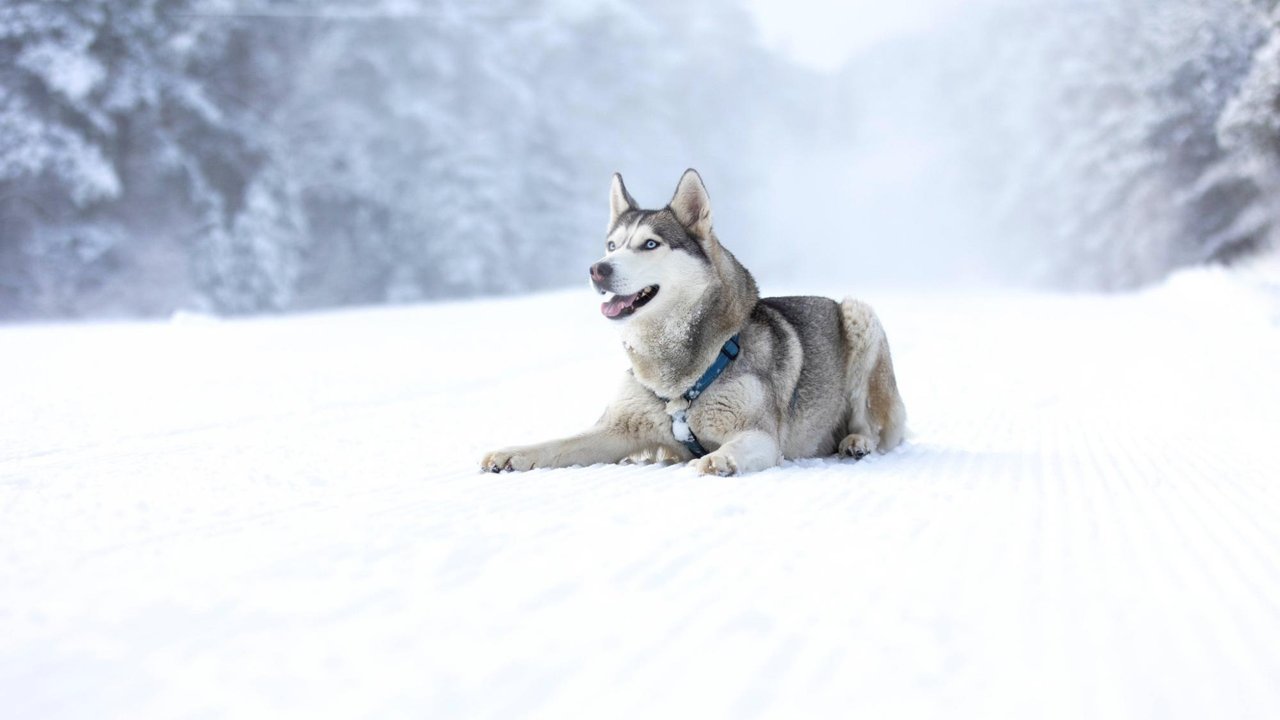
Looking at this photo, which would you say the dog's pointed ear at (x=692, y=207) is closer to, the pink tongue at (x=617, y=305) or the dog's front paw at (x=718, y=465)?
the pink tongue at (x=617, y=305)

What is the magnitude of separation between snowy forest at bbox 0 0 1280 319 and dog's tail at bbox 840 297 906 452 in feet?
53.2

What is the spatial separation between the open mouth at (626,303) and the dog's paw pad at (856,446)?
4.14 feet

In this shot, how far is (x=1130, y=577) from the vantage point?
200 centimetres

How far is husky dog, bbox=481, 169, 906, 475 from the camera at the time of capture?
12.2 feet

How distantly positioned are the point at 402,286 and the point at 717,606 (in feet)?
89.6

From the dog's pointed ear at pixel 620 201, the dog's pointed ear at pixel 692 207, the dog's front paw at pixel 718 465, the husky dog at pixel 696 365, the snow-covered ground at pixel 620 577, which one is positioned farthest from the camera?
the dog's pointed ear at pixel 620 201

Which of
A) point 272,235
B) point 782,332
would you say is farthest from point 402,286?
point 782,332

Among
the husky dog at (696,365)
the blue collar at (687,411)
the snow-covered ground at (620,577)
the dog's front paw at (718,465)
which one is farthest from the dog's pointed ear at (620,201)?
the dog's front paw at (718,465)

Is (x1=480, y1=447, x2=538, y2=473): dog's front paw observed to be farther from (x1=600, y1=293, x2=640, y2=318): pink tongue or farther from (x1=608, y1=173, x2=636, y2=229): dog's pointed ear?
(x1=608, y1=173, x2=636, y2=229): dog's pointed ear

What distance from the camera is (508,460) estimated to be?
3.52 meters

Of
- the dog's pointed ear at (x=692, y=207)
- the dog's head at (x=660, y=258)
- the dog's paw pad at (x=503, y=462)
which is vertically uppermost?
the dog's pointed ear at (x=692, y=207)

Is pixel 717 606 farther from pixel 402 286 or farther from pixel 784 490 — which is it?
pixel 402 286

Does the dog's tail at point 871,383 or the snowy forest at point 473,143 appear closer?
the dog's tail at point 871,383

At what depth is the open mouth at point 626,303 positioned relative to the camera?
12.8 ft
